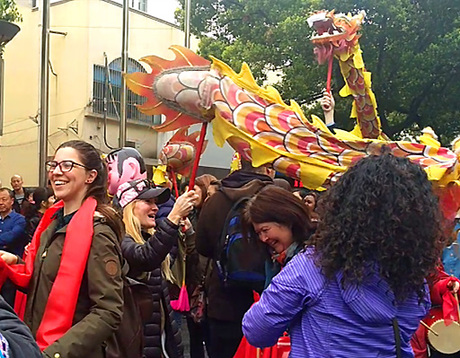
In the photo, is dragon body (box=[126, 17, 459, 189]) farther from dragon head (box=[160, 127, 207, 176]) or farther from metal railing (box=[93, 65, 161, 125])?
metal railing (box=[93, 65, 161, 125])

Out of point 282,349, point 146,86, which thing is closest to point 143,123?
point 146,86

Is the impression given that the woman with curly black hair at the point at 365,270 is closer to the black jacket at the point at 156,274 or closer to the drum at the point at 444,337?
the black jacket at the point at 156,274

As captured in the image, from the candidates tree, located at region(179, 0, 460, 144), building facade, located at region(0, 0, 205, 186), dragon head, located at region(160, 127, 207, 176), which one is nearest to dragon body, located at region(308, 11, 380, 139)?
dragon head, located at region(160, 127, 207, 176)

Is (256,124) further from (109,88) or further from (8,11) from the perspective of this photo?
(109,88)

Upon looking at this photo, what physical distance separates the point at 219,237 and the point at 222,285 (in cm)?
29

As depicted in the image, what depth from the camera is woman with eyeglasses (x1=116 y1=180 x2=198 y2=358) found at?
10.7ft

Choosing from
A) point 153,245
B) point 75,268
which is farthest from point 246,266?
point 75,268

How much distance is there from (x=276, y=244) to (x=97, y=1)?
57.4 feet

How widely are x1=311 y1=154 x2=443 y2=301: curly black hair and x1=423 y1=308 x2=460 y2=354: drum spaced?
1.50 meters

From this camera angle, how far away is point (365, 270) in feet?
6.67

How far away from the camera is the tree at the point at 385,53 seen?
47.6ft

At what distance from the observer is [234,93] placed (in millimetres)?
3881

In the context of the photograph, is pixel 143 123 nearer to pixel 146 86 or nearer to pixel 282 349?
pixel 146 86

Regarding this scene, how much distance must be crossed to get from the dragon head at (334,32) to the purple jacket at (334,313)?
3.20 metres
